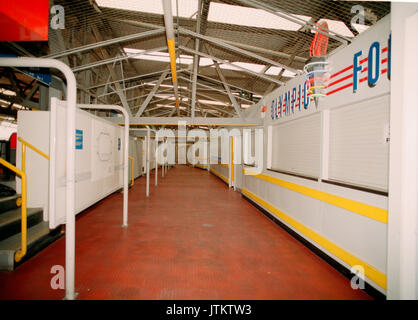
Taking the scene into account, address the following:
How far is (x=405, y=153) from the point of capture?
78.1 inches

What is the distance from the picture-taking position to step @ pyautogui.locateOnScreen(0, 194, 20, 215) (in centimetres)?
379

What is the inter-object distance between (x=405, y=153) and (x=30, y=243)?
4345 mm

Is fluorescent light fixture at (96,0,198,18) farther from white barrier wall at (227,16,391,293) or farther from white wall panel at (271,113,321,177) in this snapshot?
white wall panel at (271,113,321,177)

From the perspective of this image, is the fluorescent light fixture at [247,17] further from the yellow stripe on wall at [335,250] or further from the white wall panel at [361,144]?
the yellow stripe on wall at [335,250]

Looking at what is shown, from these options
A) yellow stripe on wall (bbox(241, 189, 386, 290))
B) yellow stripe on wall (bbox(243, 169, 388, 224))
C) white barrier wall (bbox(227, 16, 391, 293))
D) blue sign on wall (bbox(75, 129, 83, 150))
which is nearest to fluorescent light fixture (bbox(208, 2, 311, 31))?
white barrier wall (bbox(227, 16, 391, 293))

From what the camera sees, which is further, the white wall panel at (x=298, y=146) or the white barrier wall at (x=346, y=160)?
the white wall panel at (x=298, y=146)

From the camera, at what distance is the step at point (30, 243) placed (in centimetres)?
287

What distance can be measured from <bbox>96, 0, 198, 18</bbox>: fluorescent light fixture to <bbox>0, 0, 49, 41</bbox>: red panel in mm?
2636

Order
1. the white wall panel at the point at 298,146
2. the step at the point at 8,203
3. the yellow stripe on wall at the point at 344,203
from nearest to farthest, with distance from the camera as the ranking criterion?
the yellow stripe on wall at the point at 344,203, the step at the point at 8,203, the white wall panel at the point at 298,146

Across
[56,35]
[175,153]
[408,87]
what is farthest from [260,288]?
[175,153]

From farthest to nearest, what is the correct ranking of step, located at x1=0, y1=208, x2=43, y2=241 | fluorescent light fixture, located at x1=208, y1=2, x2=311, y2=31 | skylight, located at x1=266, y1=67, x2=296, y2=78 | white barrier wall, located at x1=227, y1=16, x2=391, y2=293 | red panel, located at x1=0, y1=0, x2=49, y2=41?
skylight, located at x1=266, y1=67, x2=296, y2=78
fluorescent light fixture, located at x1=208, y1=2, x2=311, y2=31
step, located at x1=0, y1=208, x2=43, y2=241
white barrier wall, located at x1=227, y1=16, x2=391, y2=293
red panel, located at x1=0, y1=0, x2=49, y2=41

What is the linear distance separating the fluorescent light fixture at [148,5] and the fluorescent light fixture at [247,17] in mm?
390

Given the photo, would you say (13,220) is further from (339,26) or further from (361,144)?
(339,26)

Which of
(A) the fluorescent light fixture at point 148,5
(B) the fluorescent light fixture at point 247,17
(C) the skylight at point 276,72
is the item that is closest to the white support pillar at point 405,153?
(B) the fluorescent light fixture at point 247,17
